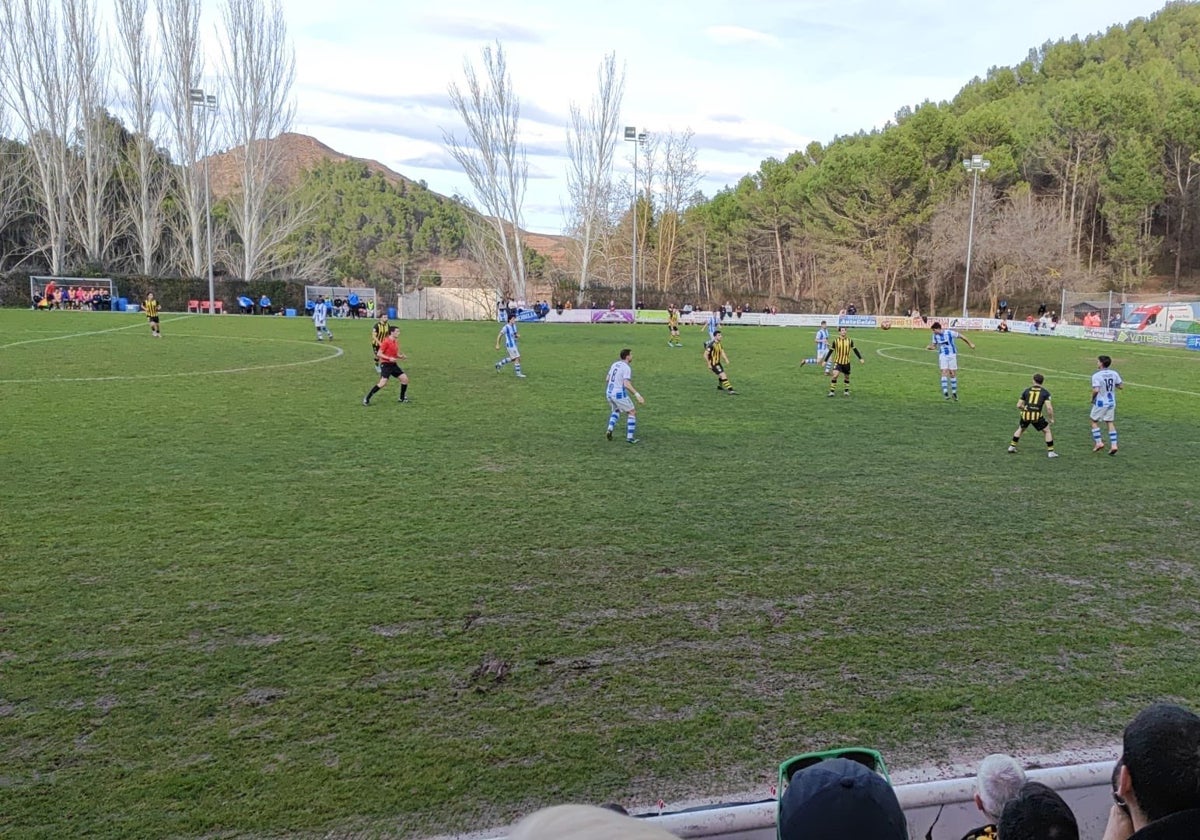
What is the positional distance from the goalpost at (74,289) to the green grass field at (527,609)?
3860 centimetres

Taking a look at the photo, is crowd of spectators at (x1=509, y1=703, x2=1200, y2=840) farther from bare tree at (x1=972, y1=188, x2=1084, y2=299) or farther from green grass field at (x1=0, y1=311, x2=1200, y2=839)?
bare tree at (x1=972, y1=188, x2=1084, y2=299)

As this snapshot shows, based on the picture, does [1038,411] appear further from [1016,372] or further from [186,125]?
[186,125]

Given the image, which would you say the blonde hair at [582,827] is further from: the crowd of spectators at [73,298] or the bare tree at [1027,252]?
the bare tree at [1027,252]

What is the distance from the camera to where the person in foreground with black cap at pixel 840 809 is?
2025 millimetres

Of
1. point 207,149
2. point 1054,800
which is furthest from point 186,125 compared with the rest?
point 1054,800

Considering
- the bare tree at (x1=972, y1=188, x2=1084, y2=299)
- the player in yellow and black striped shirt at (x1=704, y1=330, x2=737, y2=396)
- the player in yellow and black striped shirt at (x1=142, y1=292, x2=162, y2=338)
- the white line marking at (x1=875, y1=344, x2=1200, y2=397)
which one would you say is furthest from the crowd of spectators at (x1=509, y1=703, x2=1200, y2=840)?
the bare tree at (x1=972, y1=188, x2=1084, y2=299)

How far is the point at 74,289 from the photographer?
48.4 meters

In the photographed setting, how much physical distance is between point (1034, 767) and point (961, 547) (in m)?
4.33

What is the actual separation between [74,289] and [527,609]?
169 ft

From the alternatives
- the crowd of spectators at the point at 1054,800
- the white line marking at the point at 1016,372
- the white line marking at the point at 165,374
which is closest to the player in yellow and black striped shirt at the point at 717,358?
the white line marking at the point at 1016,372

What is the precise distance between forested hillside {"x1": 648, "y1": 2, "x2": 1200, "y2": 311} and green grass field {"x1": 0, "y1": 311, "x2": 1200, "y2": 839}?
5457 cm

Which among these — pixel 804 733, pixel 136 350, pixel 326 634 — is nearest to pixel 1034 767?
pixel 804 733

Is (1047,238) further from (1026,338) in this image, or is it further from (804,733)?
(804,733)

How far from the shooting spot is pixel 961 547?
28.2 feet
